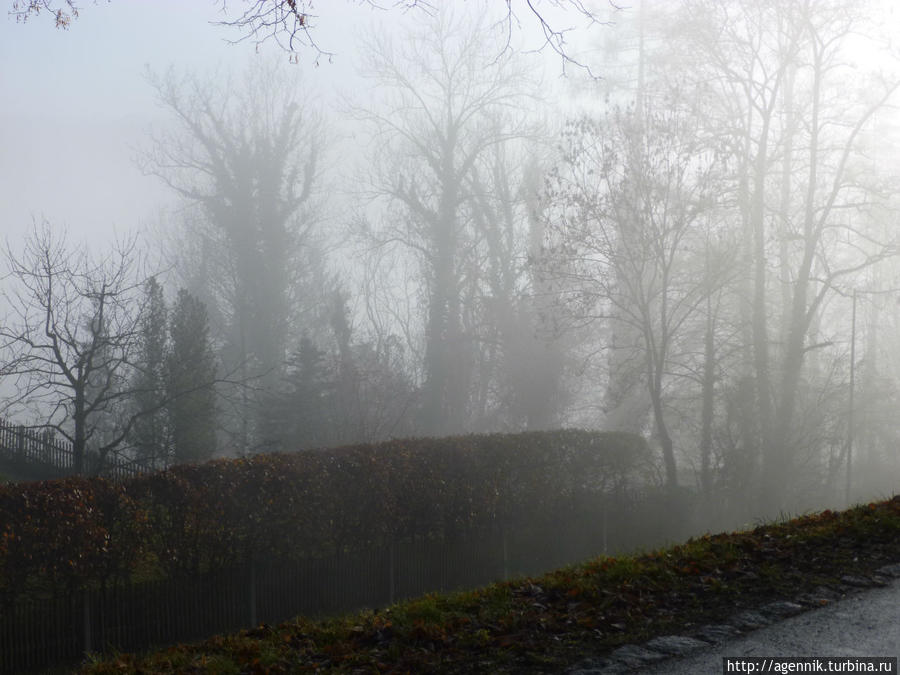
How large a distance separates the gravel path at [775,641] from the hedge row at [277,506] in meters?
9.82

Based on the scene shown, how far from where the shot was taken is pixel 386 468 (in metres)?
18.1

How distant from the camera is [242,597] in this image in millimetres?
15203

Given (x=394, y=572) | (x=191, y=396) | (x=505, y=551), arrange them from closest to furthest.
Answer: (x=394, y=572), (x=505, y=551), (x=191, y=396)

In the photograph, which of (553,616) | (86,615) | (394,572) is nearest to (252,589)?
(86,615)

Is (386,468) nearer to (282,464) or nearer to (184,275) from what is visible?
(282,464)

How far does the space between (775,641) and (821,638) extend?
295 millimetres

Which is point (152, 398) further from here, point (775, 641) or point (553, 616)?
point (775, 641)

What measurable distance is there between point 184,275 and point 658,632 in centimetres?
5853

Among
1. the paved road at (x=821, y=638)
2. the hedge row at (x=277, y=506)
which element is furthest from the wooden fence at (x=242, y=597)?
the paved road at (x=821, y=638)

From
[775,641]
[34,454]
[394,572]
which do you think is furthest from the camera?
[34,454]

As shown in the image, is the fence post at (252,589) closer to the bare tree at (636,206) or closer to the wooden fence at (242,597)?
the wooden fence at (242,597)

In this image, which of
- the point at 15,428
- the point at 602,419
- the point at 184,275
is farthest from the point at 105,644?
the point at 184,275

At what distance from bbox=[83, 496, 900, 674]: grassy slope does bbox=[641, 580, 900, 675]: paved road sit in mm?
440

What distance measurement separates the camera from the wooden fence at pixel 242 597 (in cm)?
1247
